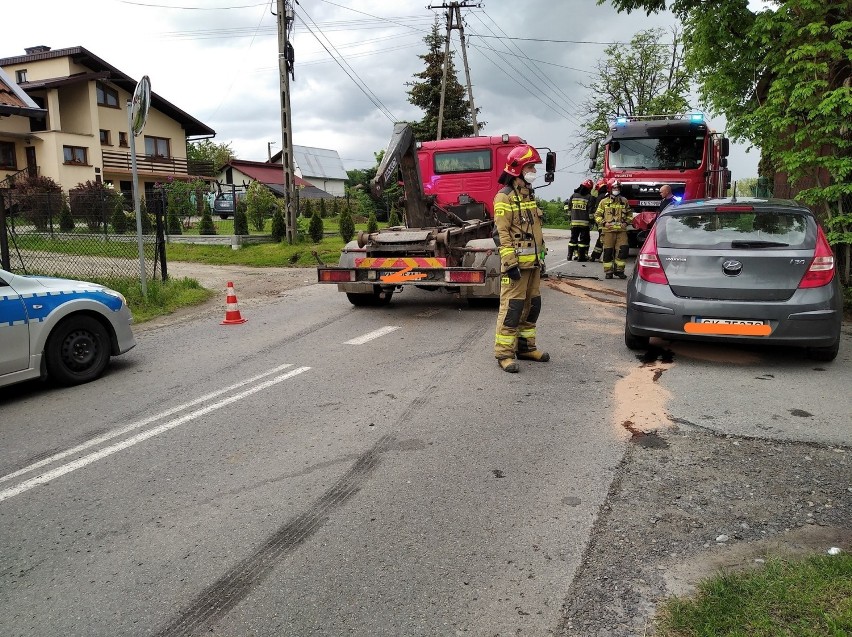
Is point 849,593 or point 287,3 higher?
point 287,3

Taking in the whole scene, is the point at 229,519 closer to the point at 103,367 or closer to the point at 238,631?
the point at 238,631

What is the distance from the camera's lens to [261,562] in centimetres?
319

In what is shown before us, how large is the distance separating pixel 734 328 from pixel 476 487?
3552 millimetres

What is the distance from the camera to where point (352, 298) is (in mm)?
10578

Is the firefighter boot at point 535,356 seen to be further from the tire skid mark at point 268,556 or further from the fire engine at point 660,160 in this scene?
the fire engine at point 660,160

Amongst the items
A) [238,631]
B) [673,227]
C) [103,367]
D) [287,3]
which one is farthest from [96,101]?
[238,631]

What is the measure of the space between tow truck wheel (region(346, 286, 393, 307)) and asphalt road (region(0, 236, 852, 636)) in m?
2.67

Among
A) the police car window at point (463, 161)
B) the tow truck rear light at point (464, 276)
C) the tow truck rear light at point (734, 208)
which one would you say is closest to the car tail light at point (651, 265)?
the tow truck rear light at point (734, 208)

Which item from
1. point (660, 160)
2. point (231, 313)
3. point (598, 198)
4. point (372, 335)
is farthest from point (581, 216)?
point (231, 313)

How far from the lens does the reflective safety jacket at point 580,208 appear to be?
15631 mm

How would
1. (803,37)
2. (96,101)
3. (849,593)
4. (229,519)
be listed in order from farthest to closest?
1. (96,101)
2. (803,37)
3. (229,519)
4. (849,593)

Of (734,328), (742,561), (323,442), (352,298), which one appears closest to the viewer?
(742,561)

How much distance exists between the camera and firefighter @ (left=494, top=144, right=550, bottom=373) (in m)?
6.46

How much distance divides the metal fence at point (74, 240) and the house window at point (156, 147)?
27.0 metres
